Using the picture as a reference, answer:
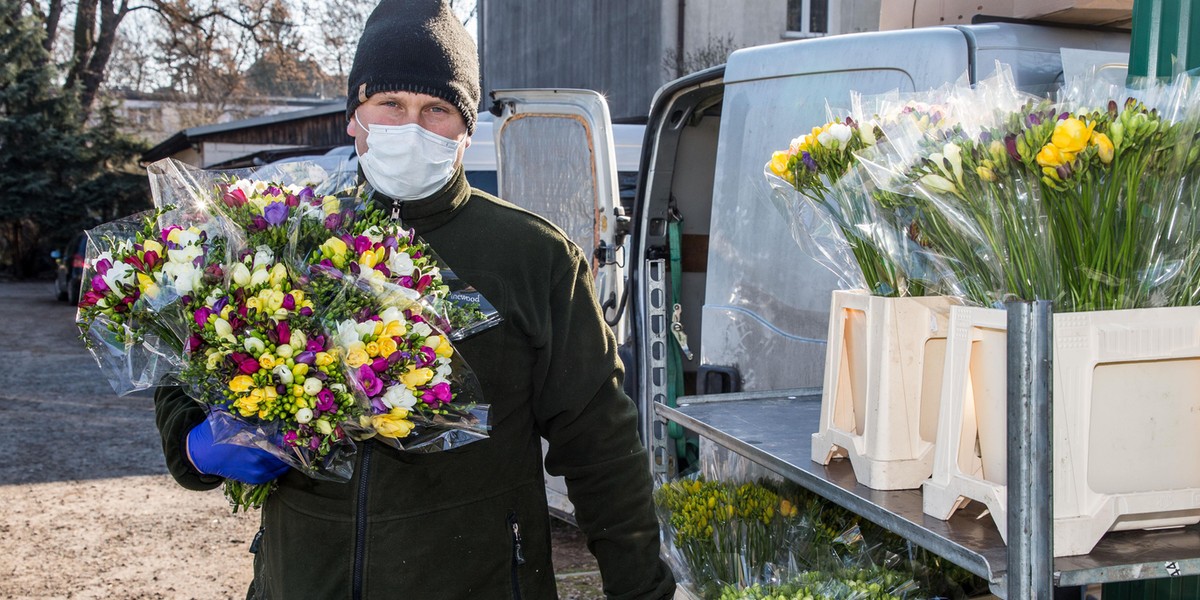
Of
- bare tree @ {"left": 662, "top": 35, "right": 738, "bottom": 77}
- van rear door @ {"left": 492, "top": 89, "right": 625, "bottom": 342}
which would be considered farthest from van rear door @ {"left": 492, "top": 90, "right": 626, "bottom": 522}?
bare tree @ {"left": 662, "top": 35, "right": 738, "bottom": 77}

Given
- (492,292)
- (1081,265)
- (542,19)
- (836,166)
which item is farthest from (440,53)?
(542,19)

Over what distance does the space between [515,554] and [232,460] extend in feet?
2.00

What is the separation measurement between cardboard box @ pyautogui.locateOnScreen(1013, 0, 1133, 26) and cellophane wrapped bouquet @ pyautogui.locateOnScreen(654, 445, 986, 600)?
159 cm

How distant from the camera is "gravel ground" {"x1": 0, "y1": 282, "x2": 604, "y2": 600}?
5.32m

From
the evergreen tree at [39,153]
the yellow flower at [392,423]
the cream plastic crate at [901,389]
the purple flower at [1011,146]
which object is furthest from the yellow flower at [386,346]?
the evergreen tree at [39,153]

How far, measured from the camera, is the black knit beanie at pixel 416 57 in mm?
2254

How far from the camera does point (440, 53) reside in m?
2.28

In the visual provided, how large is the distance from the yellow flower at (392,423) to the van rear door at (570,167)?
2.73m

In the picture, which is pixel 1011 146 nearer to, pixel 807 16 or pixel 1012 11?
pixel 1012 11

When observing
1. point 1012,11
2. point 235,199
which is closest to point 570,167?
point 1012,11

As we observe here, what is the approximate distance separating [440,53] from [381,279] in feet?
2.12

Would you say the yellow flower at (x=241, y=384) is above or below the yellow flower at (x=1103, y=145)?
below

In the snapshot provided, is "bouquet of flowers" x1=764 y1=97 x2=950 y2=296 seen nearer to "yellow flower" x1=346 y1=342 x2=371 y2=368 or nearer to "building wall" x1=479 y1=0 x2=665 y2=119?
"yellow flower" x1=346 y1=342 x2=371 y2=368

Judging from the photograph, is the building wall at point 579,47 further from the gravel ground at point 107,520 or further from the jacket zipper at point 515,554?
the jacket zipper at point 515,554
